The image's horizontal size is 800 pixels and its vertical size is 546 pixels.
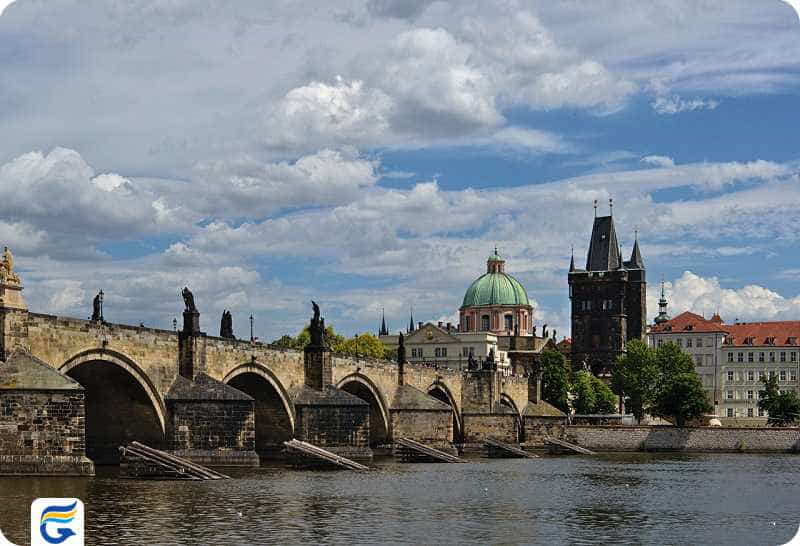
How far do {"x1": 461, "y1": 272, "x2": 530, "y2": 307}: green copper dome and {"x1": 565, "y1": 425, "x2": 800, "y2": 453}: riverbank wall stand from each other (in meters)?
70.7

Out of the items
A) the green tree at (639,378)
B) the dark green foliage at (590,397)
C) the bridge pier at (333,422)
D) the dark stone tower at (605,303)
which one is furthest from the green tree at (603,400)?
the bridge pier at (333,422)

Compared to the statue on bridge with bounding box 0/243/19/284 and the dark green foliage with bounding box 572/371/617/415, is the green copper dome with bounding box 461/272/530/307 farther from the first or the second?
the statue on bridge with bounding box 0/243/19/284

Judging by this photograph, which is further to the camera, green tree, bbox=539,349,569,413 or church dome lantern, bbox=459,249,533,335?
church dome lantern, bbox=459,249,533,335

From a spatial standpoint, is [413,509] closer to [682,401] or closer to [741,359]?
[682,401]

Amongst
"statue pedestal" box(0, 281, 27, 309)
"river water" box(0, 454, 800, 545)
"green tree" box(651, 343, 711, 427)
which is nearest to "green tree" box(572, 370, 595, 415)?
"green tree" box(651, 343, 711, 427)

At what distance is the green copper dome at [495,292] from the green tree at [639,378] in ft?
130

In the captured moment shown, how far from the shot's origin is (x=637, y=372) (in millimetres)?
124562

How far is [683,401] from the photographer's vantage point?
341ft

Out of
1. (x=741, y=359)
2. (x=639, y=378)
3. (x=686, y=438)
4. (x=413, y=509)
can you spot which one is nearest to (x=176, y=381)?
(x=413, y=509)

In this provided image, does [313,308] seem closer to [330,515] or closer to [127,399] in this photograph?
[127,399]

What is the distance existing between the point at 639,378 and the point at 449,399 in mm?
43824

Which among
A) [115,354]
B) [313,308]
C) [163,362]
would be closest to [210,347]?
[163,362]

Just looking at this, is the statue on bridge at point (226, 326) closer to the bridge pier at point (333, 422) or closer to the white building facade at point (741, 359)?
the bridge pier at point (333, 422)

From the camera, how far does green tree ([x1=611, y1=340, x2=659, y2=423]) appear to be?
122m
